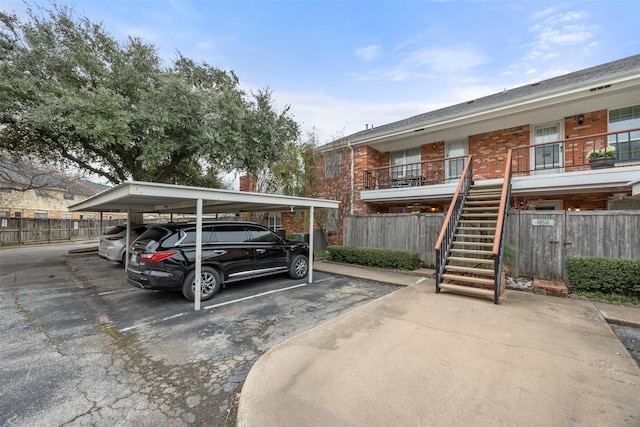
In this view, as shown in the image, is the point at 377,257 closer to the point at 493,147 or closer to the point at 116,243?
the point at 493,147

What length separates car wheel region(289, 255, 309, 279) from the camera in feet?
24.1

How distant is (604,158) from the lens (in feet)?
23.5

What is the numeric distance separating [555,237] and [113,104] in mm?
12896

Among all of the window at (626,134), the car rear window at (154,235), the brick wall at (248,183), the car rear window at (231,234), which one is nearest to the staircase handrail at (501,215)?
the window at (626,134)

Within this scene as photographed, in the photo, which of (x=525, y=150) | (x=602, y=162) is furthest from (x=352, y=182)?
(x=602, y=162)

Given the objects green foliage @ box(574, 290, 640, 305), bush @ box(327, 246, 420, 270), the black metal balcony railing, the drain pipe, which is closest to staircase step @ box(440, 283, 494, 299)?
green foliage @ box(574, 290, 640, 305)

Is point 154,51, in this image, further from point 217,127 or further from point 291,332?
point 291,332

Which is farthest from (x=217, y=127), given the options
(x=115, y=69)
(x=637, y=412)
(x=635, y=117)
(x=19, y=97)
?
(x=635, y=117)

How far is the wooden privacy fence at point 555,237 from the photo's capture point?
19.4ft

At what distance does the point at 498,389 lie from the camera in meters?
2.49

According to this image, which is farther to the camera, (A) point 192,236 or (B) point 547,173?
(B) point 547,173

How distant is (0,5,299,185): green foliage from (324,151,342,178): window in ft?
7.77

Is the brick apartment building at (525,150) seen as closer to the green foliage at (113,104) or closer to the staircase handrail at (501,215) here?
the staircase handrail at (501,215)

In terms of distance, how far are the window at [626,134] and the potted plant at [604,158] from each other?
0.87 metres
